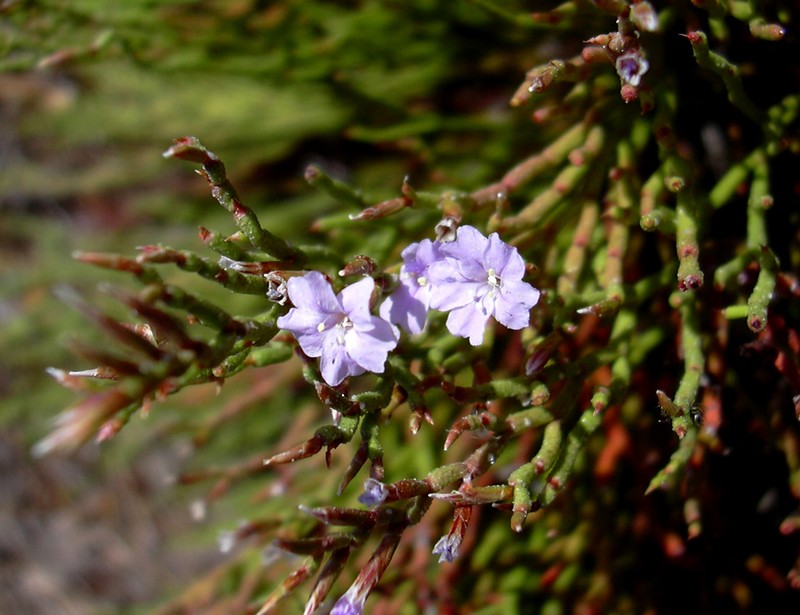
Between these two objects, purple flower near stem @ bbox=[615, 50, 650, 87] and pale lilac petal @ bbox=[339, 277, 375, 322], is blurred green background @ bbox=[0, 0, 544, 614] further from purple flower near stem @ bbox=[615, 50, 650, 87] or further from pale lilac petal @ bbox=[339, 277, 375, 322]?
purple flower near stem @ bbox=[615, 50, 650, 87]

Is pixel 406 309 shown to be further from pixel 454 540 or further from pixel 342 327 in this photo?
pixel 454 540

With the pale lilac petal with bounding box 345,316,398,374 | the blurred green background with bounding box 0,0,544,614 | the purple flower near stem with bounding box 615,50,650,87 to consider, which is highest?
the purple flower near stem with bounding box 615,50,650,87

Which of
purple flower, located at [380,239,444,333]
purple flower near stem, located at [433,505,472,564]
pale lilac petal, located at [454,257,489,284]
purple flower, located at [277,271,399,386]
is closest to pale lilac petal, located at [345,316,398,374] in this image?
purple flower, located at [277,271,399,386]

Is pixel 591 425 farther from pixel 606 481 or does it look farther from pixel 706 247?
pixel 606 481

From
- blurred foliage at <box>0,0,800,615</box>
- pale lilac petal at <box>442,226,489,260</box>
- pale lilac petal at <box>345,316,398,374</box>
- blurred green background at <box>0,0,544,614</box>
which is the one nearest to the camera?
pale lilac petal at <box>345,316,398,374</box>

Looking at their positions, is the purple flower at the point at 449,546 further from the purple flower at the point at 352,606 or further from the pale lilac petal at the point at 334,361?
the pale lilac petal at the point at 334,361

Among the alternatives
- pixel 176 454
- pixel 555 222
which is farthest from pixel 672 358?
pixel 176 454

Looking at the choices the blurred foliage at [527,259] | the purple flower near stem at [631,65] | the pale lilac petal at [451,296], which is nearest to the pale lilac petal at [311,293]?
the blurred foliage at [527,259]

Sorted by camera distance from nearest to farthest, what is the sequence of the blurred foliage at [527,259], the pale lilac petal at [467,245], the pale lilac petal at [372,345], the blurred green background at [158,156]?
the pale lilac petal at [372,345] < the pale lilac petal at [467,245] < the blurred foliage at [527,259] < the blurred green background at [158,156]
